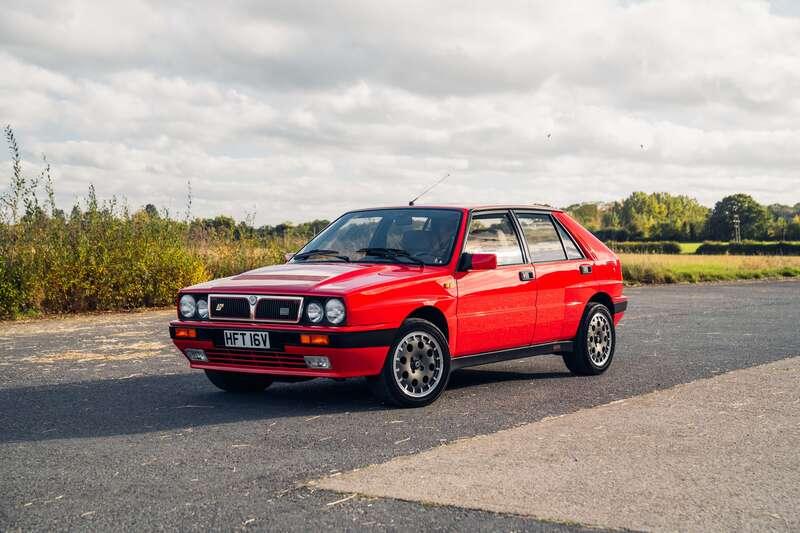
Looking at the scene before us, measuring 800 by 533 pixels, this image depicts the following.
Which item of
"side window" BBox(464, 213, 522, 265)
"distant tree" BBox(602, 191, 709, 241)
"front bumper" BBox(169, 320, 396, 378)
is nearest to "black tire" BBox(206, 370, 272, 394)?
"front bumper" BBox(169, 320, 396, 378)

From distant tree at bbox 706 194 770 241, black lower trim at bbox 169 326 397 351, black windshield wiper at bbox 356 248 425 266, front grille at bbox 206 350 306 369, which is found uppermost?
distant tree at bbox 706 194 770 241

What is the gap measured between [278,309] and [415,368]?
1.15m

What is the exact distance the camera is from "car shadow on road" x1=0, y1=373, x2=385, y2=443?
6672mm

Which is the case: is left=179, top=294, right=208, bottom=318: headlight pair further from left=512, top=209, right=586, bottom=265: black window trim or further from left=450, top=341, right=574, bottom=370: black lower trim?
left=512, top=209, right=586, bottom=265: black window trim

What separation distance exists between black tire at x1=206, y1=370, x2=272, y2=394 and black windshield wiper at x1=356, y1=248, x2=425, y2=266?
54.3 inches

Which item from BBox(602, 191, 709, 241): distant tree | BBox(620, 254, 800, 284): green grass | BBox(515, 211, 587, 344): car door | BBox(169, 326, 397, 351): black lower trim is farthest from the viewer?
BBox(602, 191, 709, 241): distant tree

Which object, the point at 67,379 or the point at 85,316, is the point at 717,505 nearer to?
the point at 67,379

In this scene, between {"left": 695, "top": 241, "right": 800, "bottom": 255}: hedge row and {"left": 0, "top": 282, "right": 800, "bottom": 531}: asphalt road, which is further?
{"left": 695, "top": 241, "right": 800, "bottom": 255}: hedge row

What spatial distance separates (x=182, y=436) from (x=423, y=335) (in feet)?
6.56

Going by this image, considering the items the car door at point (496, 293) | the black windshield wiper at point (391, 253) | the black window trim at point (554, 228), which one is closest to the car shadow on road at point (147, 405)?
the car door at point (496, 293)

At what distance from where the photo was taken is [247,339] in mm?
7137

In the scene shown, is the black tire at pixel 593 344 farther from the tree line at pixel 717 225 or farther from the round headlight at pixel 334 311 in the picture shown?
the tree line at pixel 717 225

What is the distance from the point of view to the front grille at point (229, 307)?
7215mm

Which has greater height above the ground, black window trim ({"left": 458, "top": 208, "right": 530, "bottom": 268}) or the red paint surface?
black window trim ({"left": 458, "top": 208, "right": 530, "bottom": 268})
